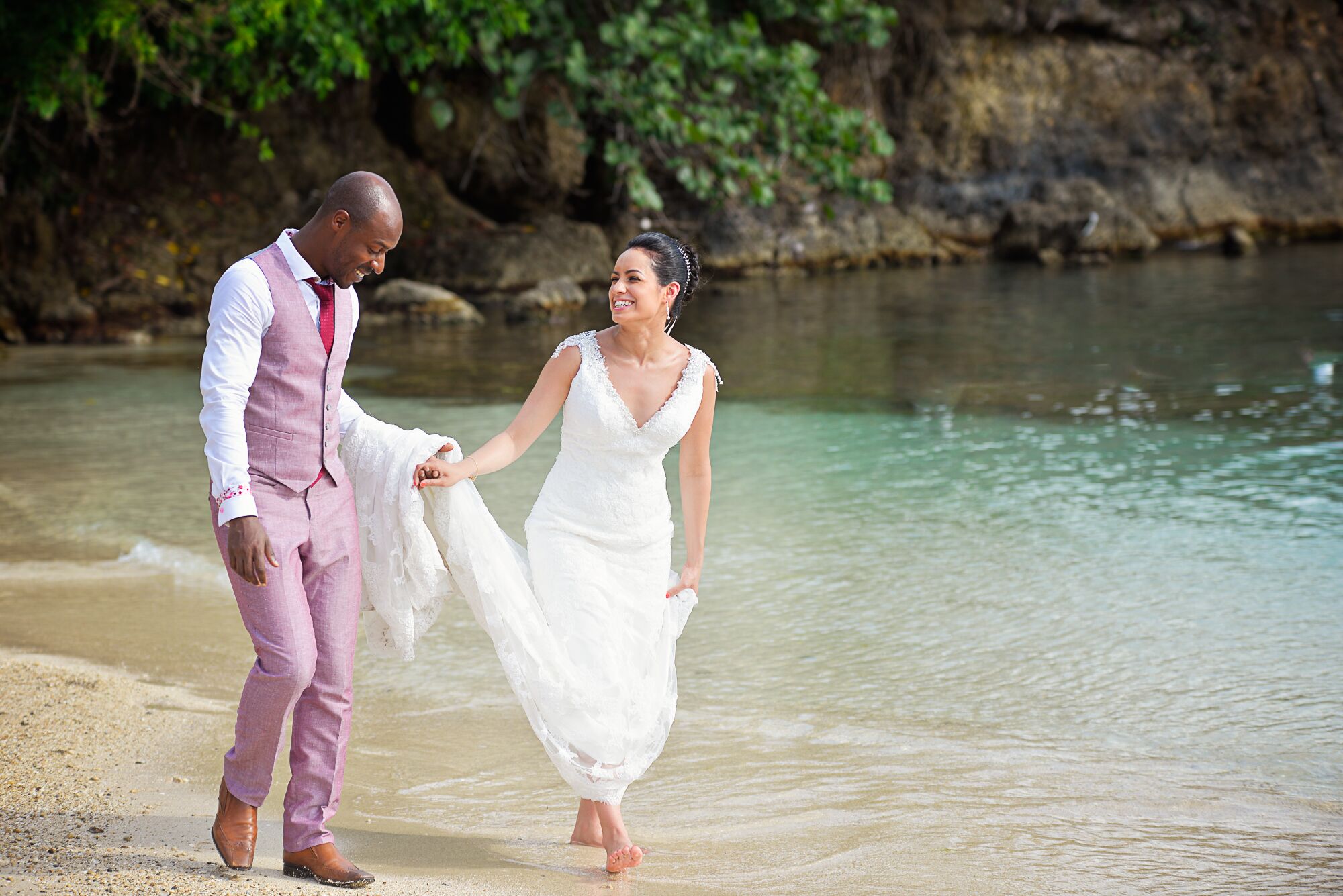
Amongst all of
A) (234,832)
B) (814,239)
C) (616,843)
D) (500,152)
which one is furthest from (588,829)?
(814,239)

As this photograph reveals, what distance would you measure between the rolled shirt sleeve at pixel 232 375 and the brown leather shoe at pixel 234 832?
25.4 inches

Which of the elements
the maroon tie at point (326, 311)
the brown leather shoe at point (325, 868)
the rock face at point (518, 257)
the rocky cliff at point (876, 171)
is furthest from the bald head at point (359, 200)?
the rock face at point (518, 257)

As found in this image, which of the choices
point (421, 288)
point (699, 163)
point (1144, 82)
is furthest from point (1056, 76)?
point (421, 288)

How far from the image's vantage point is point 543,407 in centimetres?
346

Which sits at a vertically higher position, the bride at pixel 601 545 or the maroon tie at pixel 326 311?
the maroon tie at pixel 326 311

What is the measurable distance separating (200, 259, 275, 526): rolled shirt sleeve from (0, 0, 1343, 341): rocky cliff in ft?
40.6

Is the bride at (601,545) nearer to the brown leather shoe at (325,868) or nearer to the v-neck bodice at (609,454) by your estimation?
the v-neck bodice at (609,454)

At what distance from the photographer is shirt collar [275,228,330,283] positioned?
2.87 metres

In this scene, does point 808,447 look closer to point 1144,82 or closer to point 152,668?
point 152,668

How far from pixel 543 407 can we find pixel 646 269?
0.44 m

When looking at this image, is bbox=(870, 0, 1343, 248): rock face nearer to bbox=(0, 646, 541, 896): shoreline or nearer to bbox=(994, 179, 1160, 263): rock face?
bbox=(994, 179, 1160, 263): rock face

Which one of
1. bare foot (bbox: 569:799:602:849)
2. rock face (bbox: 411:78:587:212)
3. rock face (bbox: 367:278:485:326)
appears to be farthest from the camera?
rock face (bbox: 411:78:587:212)

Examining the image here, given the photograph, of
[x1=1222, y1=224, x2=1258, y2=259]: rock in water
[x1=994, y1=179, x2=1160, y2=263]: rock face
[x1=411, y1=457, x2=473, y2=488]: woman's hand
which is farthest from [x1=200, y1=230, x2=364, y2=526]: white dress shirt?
[x1=1222, y1=224, x2=1258, y2=259]: rock in water

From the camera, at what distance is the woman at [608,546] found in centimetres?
315
